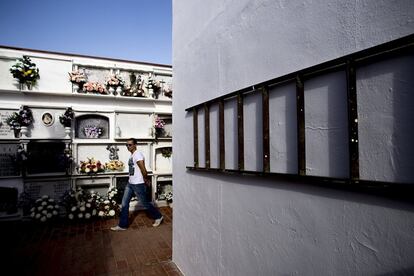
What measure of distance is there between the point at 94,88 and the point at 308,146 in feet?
22.2

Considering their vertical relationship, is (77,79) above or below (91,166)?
above

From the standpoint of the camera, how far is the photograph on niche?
6.49 m

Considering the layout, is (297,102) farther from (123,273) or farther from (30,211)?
(30,211)

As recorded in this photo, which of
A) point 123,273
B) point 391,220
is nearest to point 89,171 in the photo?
point 123,273

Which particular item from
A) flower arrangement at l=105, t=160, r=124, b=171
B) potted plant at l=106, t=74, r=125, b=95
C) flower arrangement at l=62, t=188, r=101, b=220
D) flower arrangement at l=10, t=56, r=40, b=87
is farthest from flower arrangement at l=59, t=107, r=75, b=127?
flower arrangement at l=62, t=188, r=101, b=220

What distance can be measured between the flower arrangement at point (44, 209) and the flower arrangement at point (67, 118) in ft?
6.23

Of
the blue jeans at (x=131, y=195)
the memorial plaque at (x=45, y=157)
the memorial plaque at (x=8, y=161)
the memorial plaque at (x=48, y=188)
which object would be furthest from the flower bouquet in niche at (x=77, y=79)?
the blue jeans at (x=131, y=195)

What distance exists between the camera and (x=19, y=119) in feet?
19.9

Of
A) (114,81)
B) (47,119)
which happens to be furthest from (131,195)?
(114,81)

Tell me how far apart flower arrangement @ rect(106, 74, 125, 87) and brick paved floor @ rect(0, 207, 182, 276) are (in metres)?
3.67

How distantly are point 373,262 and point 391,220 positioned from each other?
0.71 feet

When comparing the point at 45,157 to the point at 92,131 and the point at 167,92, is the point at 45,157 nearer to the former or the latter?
the point at 92,131

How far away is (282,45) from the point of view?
1.60 metres

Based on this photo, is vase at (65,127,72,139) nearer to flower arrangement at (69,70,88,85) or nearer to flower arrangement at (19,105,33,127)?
flower arrangement at (19,105,33,127)
